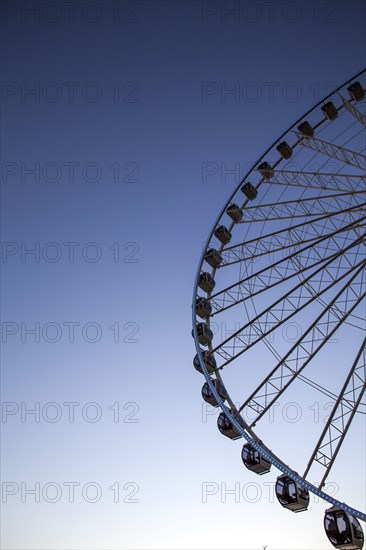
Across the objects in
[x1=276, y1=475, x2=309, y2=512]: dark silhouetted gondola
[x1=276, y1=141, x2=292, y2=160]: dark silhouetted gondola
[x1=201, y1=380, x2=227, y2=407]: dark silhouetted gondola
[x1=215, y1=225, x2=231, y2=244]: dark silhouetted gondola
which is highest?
[x1=276, y1=141, x2=292, y2=160]: dark silhouetted gondola

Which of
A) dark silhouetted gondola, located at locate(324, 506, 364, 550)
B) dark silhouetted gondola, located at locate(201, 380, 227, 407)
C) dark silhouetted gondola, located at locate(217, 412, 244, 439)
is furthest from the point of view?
dark silhouetted gondola, located at locate(201, 380, 227, 407)

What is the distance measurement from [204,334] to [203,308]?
1.11 m

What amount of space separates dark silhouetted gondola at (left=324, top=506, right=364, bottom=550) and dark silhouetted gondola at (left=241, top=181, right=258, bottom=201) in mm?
13144

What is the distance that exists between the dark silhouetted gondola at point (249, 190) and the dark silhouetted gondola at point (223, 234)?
171 centimetres

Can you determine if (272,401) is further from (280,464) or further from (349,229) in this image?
(349,229)

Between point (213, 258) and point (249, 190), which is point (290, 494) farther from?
point (249, 190)

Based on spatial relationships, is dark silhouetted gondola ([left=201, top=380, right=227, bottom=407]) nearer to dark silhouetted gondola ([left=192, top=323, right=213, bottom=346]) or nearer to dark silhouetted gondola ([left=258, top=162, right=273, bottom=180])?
dark silhouetted gondola ([left=192, top=323, right=213, bottom=346])

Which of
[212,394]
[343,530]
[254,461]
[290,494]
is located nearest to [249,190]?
[212,394]

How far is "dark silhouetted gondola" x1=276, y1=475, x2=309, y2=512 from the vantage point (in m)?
16.5

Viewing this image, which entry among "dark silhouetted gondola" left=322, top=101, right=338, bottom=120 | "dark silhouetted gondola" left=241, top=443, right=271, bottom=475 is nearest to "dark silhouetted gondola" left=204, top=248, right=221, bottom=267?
"dark silhouetted gondola" left=322, top=101, right=338, bottom=120

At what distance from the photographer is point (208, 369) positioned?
2014 cm

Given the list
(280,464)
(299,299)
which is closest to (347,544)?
(280,464)

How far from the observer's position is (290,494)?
16516mm

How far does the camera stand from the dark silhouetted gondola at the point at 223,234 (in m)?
23.7
